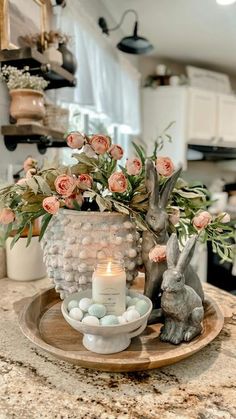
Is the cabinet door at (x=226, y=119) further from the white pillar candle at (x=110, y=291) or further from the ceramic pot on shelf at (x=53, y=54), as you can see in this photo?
the white pillar candle at (x=110, y=291)

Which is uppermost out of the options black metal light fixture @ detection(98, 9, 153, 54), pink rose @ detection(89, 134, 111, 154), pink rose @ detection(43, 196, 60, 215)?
black metal light fixture @ detection(98, 9, 153, 54)

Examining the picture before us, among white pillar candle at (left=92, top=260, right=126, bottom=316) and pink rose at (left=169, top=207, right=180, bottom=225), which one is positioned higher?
pink rose at (left=169, top=207, right=180, bottom=225)

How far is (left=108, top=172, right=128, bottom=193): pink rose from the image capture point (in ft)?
2.63

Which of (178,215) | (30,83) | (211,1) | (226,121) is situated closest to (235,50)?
(226,121)

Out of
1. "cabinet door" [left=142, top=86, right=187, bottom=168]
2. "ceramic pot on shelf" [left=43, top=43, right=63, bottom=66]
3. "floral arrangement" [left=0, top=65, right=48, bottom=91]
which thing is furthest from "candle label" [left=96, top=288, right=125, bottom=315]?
"cabinet door" [left=142, top=86, right=187, bottom=168]

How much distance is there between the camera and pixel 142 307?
2.37 feet

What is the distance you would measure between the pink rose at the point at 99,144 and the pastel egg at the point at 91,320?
1.35ft

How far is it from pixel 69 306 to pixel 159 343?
0.20 metres

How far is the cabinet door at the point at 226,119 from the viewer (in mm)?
3771

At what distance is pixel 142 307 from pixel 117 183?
10.9 inches

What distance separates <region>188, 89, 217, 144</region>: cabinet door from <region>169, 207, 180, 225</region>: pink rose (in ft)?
9.14

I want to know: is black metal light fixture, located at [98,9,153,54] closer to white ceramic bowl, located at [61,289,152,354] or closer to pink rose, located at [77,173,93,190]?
pink rose, located at [77,173,93,190]

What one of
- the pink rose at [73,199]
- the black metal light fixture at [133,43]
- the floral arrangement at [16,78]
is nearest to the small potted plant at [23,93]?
the floral arrangement at [16,78]

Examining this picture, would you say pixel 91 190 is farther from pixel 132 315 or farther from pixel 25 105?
pixel 25 105
